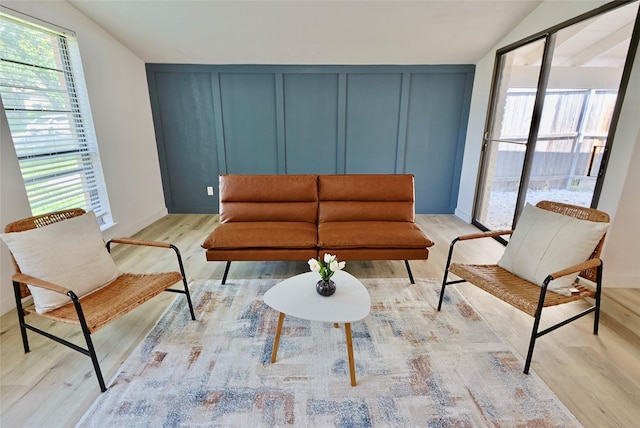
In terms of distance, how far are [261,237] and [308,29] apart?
2393mm

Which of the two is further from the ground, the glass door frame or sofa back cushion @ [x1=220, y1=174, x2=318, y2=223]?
the glass door frame

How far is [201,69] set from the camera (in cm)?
407

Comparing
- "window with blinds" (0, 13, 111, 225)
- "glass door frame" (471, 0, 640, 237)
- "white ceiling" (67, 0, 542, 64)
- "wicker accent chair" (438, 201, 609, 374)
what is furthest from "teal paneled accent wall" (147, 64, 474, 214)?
"wicker accent chair" (438, 201, 609, 374)

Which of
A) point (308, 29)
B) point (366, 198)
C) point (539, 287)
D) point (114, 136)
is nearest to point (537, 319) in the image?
point (539, 287)

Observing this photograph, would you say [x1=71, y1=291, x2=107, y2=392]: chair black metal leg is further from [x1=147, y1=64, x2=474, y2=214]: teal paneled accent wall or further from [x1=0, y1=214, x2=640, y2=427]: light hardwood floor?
[x1=147, y1=64, x2=474, y2=214]: teal paneled accent wall

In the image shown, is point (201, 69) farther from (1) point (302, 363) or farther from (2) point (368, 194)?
(1) point (302, 363)

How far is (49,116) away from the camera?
8.57 ft

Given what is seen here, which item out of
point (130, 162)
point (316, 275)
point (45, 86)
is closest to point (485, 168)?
point (316, 275)

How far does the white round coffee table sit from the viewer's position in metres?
1.53

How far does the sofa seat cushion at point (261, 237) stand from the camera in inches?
95.3

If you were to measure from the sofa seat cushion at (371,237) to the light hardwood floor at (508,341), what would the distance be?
1.48 ft

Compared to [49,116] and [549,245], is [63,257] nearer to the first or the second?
[49,116]

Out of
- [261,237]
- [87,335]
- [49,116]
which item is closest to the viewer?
[87,335]

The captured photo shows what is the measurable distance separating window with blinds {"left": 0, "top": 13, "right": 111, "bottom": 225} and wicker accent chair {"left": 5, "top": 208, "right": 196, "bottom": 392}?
0.91 m
